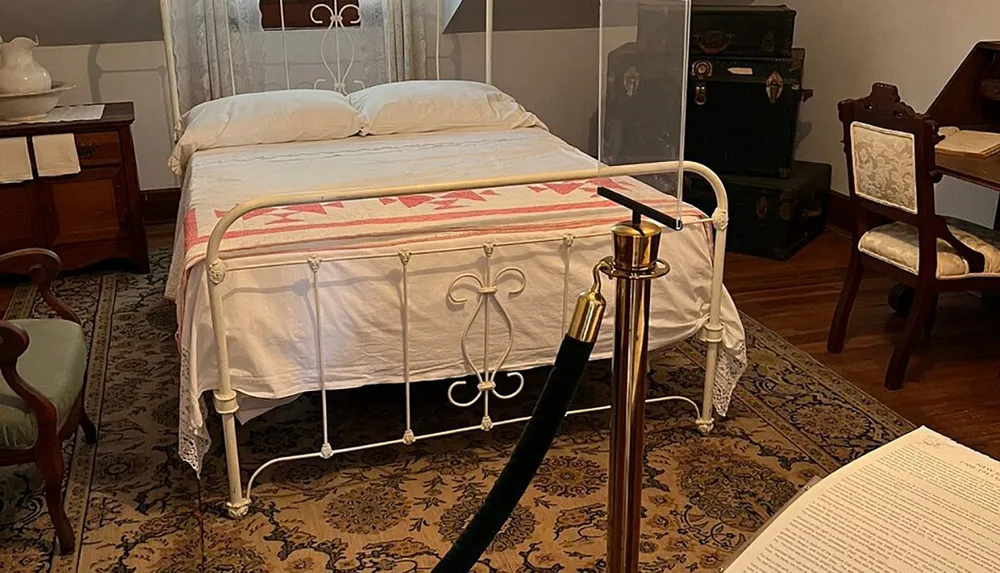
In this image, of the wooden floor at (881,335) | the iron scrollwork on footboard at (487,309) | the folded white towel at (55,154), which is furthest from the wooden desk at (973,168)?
the folded white towel at (55,154)

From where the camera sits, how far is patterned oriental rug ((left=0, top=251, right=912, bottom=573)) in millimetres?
2178

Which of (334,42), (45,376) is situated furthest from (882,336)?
(334,42)

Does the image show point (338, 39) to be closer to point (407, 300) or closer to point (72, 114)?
point (72, 114)

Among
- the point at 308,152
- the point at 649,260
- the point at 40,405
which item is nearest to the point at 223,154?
the point at 308,152

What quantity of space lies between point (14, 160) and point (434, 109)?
5.50 ft

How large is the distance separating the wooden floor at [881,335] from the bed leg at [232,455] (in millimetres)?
1953

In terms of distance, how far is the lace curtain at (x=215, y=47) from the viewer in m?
4.25

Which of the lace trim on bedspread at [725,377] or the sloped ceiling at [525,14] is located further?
the sloped ceiling at [525,14]

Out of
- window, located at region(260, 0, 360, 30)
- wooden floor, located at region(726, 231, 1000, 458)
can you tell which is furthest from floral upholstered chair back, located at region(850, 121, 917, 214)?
window, located at region(260, 0, 360, 30)

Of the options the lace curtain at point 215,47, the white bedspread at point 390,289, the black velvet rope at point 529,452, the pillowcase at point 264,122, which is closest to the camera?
the black velvet rope at point 529,452

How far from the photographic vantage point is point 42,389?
6.99 ft

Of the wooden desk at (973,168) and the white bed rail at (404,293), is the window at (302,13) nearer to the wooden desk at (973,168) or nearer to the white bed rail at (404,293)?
the white bed rail at (404,293)

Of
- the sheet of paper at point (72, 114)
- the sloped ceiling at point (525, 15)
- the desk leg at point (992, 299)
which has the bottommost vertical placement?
the desk leg at point (992, 299)

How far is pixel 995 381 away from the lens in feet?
10.0
